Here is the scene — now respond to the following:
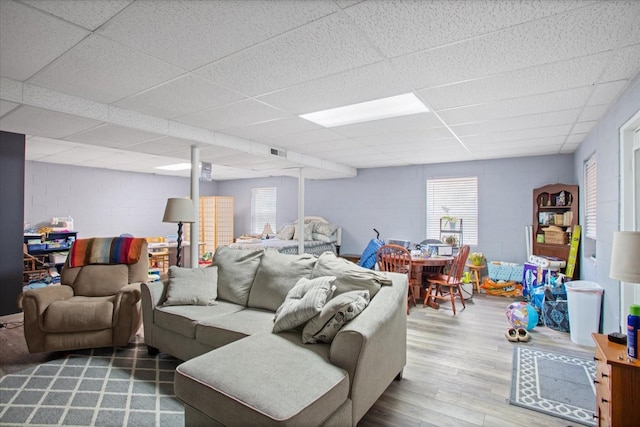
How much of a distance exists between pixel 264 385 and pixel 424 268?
13.9 feet

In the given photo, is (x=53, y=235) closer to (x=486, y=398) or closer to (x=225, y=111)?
(x=225, y=111)

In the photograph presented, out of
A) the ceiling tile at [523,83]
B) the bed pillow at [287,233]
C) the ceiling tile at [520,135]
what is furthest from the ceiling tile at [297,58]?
the bed pillow at [287,233]

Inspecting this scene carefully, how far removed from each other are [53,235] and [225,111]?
5153 mm

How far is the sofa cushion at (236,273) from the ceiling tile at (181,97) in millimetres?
1552

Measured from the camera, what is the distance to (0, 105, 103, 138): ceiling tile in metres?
3.02

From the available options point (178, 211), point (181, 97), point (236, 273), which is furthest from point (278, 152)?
point (236, 273)

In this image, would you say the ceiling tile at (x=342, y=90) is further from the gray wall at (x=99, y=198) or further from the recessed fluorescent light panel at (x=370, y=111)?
the gray wall at (x=99, y=198)

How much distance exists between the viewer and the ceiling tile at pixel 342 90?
2.53m

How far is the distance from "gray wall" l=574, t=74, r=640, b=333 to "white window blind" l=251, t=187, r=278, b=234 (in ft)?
23.3

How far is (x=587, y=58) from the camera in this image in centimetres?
223

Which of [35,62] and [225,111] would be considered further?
[225,111]

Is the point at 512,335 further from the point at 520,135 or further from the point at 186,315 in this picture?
the point at 186,315

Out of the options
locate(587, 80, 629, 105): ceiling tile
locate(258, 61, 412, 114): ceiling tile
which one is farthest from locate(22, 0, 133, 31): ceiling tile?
locate(587, 80, 629, 105): ceiling tile

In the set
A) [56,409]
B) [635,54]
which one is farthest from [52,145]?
[635,54]
